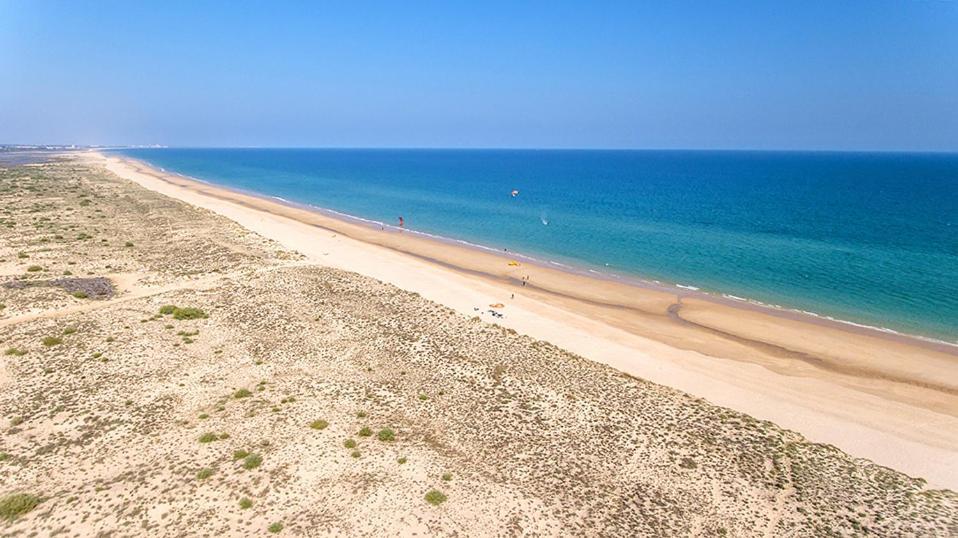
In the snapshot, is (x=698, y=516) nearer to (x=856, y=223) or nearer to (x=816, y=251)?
(x=816, y=251)

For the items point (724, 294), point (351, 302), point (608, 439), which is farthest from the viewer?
point (724, 294)

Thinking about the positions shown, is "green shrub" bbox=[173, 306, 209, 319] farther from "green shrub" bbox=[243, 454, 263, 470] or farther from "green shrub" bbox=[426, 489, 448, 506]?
"green shrub" bbox=[426, 489, 448, 506]

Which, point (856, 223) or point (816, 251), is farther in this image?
point (856, 223)

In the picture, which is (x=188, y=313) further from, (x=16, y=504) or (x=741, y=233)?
(x=741, y=233)

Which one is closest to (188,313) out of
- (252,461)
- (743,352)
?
(252,461)

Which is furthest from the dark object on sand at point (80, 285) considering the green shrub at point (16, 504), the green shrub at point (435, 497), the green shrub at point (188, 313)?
the green shrub at point (435, 497)

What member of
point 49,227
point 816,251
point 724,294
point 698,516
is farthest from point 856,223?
point 49,227
